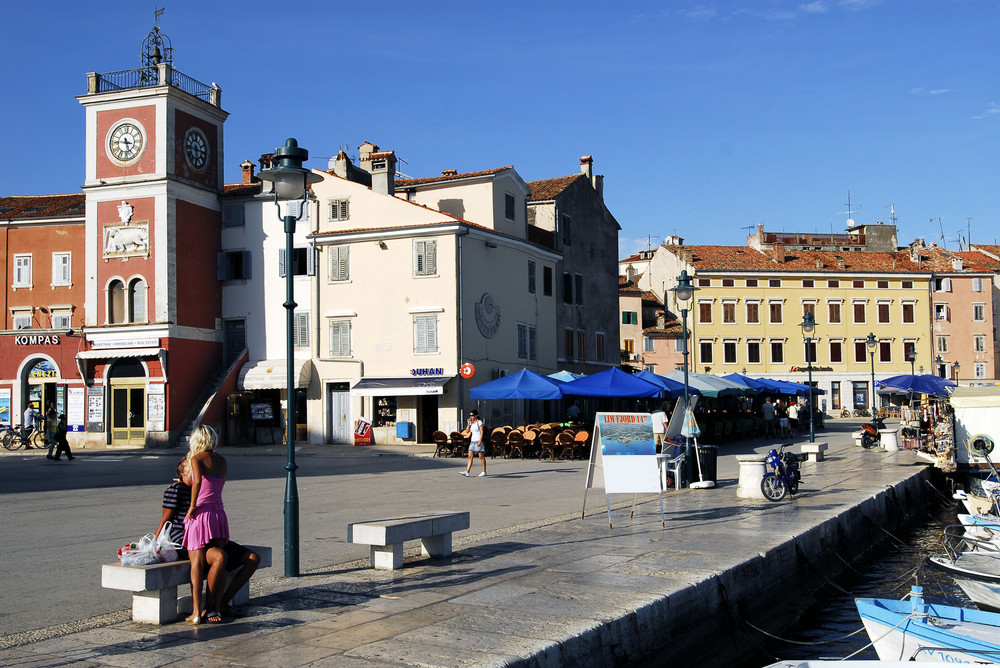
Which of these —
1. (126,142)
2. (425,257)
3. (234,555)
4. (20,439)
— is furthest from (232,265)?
(234,555)

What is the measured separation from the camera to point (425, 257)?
37188 millimetres

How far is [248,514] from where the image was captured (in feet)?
50.3

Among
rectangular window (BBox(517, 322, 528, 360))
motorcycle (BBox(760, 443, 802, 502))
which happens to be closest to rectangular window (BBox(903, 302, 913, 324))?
rectangular window (BBox(517, 322, 528, 360))

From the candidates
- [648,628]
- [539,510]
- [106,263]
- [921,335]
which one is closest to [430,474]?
[539,510]

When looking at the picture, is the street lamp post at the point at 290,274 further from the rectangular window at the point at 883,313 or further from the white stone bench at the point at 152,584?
the rectangular window at the point at 883,313

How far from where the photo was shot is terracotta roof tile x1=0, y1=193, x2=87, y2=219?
1714 inches

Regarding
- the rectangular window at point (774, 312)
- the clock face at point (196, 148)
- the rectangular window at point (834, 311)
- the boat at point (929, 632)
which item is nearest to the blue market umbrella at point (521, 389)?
the clock face at point (196, 148)

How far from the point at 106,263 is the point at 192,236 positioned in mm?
3439

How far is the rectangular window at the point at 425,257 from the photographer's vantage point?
3703cm

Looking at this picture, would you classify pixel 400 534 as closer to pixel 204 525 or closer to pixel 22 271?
pixel 204 525

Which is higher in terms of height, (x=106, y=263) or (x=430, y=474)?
(x=106, y=263)

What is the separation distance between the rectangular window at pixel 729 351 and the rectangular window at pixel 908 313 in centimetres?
1374

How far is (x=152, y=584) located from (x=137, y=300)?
110 ft

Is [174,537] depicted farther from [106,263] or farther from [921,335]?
[921,335]
